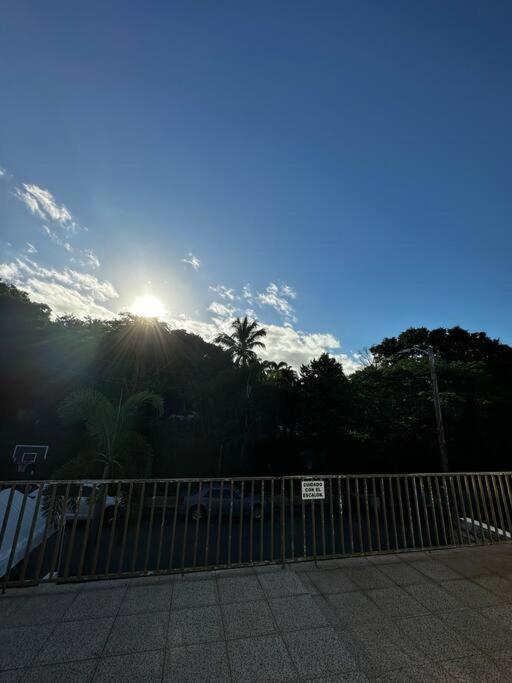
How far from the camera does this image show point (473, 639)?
9.20ft

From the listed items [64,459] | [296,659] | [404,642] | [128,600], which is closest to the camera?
[296,659]

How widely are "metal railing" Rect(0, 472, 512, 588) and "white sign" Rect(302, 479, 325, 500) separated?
87mm

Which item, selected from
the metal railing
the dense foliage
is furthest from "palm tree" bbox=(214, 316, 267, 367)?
the metal railing

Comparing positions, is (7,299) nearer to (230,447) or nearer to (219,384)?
(219,384)

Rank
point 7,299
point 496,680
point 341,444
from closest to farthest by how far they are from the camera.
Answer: point 496,680, point 341,444, point 7,299

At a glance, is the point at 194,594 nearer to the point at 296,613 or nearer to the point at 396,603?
the point at 296,613

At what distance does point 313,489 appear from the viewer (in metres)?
4.50

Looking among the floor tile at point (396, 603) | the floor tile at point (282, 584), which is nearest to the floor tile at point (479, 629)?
the floor tile at point (396, 603)

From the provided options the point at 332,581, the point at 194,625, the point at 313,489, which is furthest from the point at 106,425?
the point at 332,581

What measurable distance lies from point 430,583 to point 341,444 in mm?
15044

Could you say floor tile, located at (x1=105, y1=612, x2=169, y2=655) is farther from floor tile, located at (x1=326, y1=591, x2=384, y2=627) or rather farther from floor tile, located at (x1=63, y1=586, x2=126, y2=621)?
floor tile, located at (x1=326, y1=591, x2=384, y2=627)

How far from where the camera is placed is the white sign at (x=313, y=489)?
442 centimetres

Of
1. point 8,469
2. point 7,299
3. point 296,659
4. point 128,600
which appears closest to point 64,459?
point 8,469

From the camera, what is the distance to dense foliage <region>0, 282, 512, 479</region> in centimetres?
1653
